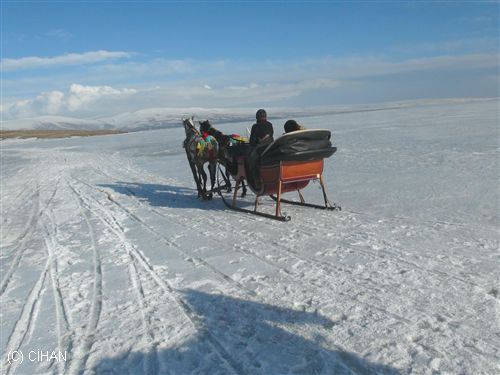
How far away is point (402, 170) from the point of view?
11.4m

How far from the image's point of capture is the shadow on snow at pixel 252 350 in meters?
3.28

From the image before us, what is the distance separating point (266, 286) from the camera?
472 centimetres

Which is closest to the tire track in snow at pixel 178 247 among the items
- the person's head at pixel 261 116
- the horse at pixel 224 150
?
the horse at pixel 224 150

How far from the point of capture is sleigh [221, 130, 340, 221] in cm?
726

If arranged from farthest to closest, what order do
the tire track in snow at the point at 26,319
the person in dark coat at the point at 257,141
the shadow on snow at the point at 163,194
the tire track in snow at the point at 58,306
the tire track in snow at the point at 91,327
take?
the shadow on snow at the point at 163,194, the person in dark coat at the point at 257,141, the tire track in snow at the point at 26,319, the tire track in snow at the point at 58,306, the tire track in snow at the point at 91,327

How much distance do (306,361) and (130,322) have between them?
5.74 ft

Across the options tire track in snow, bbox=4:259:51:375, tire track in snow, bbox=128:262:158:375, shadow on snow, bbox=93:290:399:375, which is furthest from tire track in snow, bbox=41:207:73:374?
tire track in snow, bbox=128:262:158:375

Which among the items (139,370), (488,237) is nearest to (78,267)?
(139,370)

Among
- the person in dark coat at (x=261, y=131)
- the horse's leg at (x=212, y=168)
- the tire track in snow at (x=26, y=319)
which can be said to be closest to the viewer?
the tire track in snow at (x=26, y=319)

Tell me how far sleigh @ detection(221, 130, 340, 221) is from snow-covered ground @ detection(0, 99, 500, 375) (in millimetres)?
537

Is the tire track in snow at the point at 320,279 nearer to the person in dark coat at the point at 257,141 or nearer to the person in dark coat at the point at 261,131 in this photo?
the person in dark coat at the point at 257,141

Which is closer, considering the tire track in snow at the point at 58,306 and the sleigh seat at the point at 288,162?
the tire track in snow at the point at 58,306

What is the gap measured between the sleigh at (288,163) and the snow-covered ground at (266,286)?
1.76 feet

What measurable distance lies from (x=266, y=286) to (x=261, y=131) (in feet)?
13.1
